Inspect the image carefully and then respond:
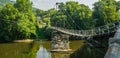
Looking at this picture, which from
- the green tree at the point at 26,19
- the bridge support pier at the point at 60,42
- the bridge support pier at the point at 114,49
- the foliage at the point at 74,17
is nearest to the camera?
the bridge support pier at the point at 114,49

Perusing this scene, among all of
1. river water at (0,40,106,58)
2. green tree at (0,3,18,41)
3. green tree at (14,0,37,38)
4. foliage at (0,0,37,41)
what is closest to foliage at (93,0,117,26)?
green tree at (14,0,37,38)

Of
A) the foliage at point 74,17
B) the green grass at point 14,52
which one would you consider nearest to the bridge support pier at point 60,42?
the green grass at point 14,52

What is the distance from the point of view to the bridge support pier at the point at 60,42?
46.4 meters

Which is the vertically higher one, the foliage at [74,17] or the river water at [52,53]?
the foliage at [74,17]

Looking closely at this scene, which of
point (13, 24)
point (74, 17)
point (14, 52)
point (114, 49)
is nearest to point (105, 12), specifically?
point (74, 17)

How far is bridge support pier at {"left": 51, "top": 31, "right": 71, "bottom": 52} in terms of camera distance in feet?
152

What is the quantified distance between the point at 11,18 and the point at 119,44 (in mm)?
59083

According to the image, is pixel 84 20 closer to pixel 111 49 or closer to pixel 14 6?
pixel 14 6

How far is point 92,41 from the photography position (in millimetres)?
37938

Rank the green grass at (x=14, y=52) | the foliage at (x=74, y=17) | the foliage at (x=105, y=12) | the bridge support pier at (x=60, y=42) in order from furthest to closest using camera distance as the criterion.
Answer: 1. the foliage at (x=74, y=17)
2. the foliage at (x=105, y=12)
3. the bridge support pier at (x=60, y=42)
4. the green grass at (x=14, y=52)

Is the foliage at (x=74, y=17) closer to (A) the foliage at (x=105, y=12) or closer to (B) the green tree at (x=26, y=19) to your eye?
(A) the foliage at (x=105, y=12)

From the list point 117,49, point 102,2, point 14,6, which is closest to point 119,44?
point 117,49

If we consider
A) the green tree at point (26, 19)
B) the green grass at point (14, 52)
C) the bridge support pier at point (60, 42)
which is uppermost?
the green tree at point (26, 19)

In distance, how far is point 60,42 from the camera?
4697 centimetres
